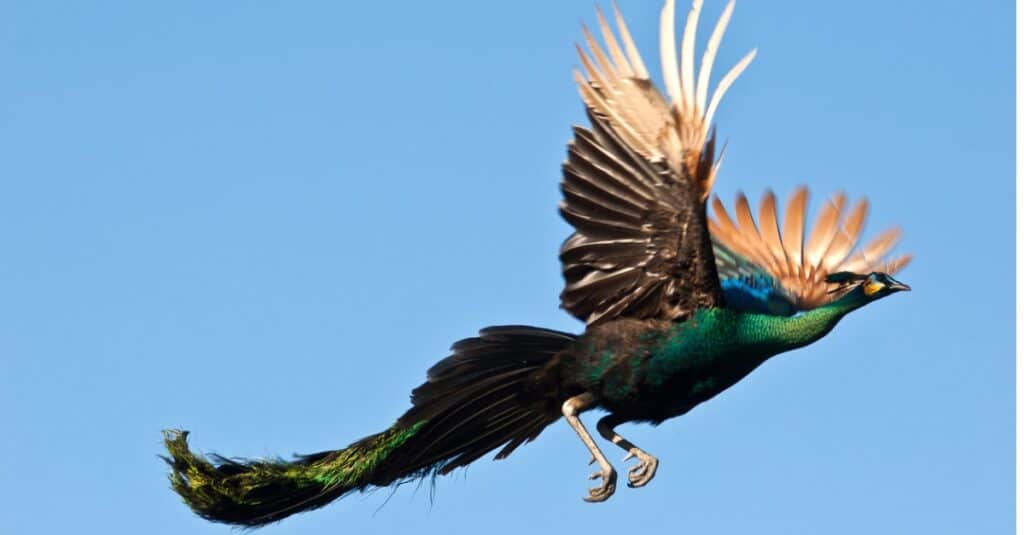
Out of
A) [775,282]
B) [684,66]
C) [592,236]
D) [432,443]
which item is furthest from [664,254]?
[775,282]

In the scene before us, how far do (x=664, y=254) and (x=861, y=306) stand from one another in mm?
1861

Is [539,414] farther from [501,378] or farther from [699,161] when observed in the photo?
[699,161]

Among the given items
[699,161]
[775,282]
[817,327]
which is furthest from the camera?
[775,282]

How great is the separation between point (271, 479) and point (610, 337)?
268 cm

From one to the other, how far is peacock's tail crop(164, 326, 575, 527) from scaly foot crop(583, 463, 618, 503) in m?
0.67

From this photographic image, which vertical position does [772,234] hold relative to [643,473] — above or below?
above

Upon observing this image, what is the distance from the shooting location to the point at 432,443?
13586 mm

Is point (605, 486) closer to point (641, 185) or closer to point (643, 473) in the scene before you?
point (643, 473)

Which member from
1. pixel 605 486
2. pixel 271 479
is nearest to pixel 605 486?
pixel 605 486

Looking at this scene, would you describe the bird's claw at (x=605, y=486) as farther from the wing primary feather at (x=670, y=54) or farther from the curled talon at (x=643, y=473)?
the wing primary feather at (x=670, y=54)

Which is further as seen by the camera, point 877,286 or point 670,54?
point 877,286

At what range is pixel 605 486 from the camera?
13.0 meters

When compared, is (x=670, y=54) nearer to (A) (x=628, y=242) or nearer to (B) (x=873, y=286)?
(A) (x=628, y=242)

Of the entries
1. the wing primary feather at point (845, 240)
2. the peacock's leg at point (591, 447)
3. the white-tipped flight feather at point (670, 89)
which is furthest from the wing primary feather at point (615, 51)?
the wing primary feather at point (845, 240)
